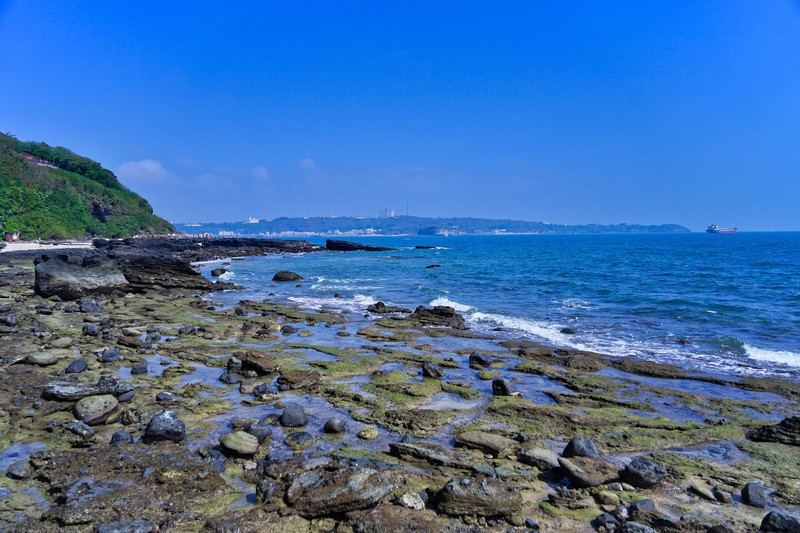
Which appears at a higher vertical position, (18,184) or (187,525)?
(18,184)

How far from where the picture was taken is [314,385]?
1031 cm

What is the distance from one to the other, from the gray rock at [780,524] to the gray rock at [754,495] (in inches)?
32.2

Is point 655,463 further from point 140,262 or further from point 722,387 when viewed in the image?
point 140,262

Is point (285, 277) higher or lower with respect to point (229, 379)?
lower

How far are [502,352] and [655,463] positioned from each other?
7.47 meters

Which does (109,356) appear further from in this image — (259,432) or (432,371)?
(432,371)

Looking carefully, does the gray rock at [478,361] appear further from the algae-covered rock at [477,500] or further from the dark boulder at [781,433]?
the algae-covered rock at [477,500]

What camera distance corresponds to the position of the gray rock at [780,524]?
4.87m

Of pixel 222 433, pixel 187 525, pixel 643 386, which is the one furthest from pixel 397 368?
pixel 187 525

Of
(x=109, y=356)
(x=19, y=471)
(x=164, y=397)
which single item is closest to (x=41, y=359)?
(x=109, y=356)

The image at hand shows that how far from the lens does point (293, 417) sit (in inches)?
311

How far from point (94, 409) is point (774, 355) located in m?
19.7

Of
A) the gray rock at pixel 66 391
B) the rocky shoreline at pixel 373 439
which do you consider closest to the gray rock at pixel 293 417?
the rocky shoreline at pixel 373 439

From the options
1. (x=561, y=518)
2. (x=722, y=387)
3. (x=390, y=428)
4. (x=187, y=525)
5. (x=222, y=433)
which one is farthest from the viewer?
(x=722, y=387)
